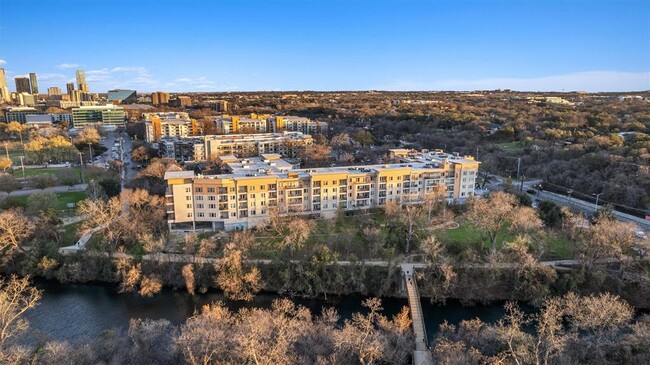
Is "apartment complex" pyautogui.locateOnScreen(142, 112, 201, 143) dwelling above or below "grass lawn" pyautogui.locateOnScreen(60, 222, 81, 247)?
above

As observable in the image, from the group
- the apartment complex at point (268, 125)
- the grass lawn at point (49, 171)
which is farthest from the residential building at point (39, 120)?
the grass lawn at point (49, 171)

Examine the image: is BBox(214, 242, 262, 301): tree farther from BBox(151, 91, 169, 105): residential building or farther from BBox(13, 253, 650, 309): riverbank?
BBox(151, 91, 169, 105): residential building

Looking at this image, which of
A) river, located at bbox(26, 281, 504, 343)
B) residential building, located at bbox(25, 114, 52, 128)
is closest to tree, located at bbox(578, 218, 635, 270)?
river, located at bbox(26, 281, 504, 343)

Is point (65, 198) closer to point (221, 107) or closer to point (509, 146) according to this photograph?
point (509, 146)

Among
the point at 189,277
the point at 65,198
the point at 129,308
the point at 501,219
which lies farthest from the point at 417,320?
the point at 65,198

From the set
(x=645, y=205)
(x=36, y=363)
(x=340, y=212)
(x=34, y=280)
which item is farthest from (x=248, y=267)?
(x=645, y=205)

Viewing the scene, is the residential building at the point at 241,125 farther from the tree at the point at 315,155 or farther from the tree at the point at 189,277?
the tree at the point at 189,277

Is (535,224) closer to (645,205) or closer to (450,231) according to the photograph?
(450,231)
